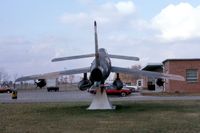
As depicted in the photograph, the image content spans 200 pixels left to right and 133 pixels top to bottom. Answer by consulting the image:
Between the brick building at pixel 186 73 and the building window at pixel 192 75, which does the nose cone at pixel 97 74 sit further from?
the building window at pixel 192 75

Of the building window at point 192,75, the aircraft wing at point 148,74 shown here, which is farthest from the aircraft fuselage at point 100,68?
the building window at point 192,75

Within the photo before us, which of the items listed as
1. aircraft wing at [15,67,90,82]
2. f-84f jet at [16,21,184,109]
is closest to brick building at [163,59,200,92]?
f-84f jet at [16,21,184,109]

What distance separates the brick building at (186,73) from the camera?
6084 cm

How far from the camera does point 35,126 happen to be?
19.9 m

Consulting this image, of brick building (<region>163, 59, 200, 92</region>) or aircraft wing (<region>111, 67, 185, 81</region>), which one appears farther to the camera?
brick building (<region>163, 59, 200, 92</region>)

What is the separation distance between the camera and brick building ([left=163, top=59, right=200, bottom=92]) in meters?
60.8

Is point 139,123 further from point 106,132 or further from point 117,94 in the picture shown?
point 117,94

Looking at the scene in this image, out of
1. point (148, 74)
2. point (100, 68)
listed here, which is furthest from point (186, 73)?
point (100, 68)

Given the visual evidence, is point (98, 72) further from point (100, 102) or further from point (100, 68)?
point (100, 102)

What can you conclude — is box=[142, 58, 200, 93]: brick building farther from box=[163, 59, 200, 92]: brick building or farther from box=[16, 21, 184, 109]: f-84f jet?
box=[16, 21, 184, 109]: f-84f jet

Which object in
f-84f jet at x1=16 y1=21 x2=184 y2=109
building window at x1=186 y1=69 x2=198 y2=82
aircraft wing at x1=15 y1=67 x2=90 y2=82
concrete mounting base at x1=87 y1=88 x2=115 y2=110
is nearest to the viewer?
f-84f jet at x1=16 y1=21 x2=184 y2=109

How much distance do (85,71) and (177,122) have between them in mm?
12456

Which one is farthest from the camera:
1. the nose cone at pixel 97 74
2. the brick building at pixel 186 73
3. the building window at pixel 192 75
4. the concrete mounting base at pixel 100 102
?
the building window at pixel 192 75

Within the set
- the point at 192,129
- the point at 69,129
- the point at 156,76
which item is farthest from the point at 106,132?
the point at 156,76
